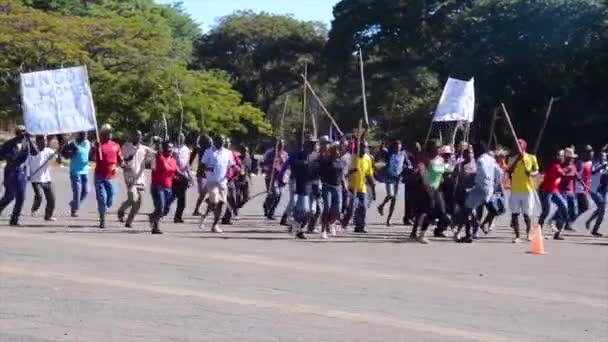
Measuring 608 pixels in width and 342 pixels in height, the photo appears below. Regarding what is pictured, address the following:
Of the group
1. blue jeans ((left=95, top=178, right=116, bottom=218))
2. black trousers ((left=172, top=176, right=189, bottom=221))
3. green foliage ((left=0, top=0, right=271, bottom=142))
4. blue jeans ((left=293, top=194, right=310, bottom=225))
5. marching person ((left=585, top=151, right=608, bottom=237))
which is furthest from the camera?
green foliage ((left=0, top=0, right=271, bottom=142))

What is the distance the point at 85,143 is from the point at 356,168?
510 cm

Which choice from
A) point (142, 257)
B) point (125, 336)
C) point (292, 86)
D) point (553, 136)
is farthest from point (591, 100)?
point (125, 336)

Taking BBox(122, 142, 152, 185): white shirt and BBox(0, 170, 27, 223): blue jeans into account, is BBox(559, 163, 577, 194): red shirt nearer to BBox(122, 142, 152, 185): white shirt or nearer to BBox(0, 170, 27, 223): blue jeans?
BBox(122, 142, 152, 185): white shirt

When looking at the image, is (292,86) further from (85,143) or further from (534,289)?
(534,289)

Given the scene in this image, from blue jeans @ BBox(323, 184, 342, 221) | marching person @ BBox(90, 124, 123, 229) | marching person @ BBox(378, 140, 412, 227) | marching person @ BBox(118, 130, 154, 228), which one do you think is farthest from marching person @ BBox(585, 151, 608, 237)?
marching person @ BBox(90, 124, 123, 229)

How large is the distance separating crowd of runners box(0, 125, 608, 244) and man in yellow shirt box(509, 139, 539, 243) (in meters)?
0.02

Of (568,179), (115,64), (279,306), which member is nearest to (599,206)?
(568,179)

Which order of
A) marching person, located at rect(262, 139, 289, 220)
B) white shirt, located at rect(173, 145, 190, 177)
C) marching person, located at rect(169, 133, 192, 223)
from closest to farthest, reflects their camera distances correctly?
marching person, located at rect(169, 133, 192, 223)
white shirt, located at rect(173, 145, 190, 177)
marching person, located at rect(262, 139, 289, 220)

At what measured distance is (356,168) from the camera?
2066 cm

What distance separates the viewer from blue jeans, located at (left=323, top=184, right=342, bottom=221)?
62.6 feet

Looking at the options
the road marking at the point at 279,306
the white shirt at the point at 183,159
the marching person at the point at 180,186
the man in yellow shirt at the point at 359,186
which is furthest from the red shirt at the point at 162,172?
the road marking at the point at 279,306

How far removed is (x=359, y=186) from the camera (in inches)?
813

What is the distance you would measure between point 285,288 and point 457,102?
34.0 feet

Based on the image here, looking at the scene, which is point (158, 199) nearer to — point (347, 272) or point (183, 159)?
point (183, 159)
